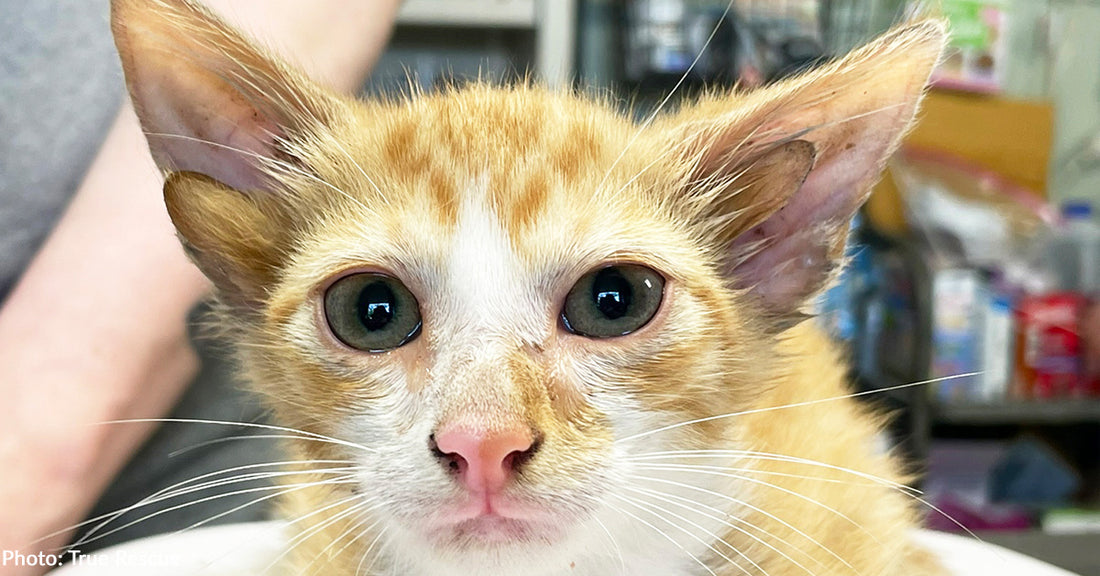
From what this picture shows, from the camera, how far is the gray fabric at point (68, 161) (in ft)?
2.68

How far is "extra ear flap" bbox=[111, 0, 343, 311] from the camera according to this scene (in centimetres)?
46

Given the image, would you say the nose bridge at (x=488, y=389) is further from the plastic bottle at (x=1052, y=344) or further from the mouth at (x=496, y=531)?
the plastic bottle at (x=1052, y=344)

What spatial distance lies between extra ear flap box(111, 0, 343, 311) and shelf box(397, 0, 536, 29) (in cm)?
120

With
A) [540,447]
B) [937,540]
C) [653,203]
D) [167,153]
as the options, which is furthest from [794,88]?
[937,540]

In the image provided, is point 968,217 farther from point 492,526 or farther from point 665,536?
point 492,526

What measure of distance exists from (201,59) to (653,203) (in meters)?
0.28

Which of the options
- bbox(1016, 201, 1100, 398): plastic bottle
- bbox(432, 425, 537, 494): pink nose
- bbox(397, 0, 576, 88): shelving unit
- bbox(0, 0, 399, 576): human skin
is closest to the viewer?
bbox(432, 425, 537, 494): pink nose

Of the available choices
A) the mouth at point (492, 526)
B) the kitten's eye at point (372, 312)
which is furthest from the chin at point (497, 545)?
the kitten's eye at point (372, 312)

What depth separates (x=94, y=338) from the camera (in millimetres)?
704

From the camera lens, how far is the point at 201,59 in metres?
0.47

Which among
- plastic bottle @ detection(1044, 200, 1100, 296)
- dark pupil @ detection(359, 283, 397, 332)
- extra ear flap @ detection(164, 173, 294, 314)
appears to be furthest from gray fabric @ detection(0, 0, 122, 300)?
plastic bottle @ detection(1044, 200, 1100, 296)

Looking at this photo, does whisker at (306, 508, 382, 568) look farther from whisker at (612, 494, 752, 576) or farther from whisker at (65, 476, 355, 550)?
whisker at (612, 494, 752, 576)

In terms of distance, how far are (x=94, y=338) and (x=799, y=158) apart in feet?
1.93

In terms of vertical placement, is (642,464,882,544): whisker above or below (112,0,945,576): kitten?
below
